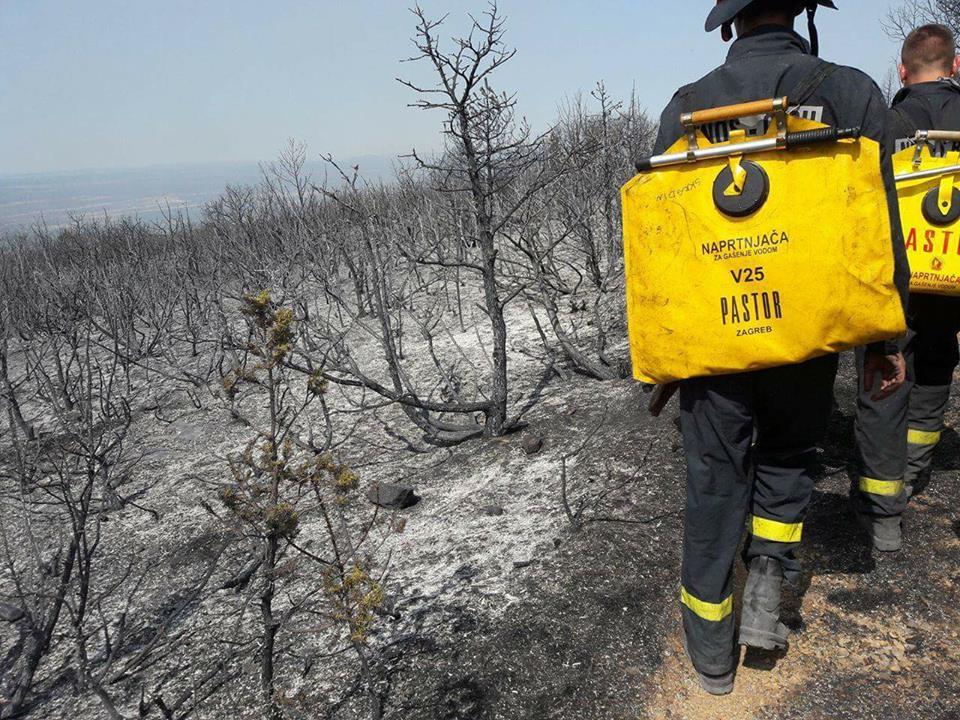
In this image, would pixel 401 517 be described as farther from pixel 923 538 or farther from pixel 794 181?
pixel 794 181

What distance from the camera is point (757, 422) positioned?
184cm

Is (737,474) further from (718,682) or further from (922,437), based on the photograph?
(922,437)

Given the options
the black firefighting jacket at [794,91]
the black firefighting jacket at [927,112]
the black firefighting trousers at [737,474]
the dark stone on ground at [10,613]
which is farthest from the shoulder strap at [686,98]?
the dark stone on ground at [10,613]

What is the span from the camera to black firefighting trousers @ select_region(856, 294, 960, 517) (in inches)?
92.6

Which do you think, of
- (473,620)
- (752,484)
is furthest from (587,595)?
(752,484)

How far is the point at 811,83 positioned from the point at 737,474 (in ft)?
3.24

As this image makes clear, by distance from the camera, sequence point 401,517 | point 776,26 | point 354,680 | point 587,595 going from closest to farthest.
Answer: point 776,26 → point 354,680 → point 587,595 → point 401,517

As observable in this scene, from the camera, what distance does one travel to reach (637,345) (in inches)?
71.4

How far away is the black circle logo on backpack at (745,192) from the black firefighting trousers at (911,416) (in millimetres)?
937

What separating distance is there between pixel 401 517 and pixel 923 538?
8.04ft

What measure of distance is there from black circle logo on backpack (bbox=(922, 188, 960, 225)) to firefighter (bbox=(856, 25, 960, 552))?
143mm

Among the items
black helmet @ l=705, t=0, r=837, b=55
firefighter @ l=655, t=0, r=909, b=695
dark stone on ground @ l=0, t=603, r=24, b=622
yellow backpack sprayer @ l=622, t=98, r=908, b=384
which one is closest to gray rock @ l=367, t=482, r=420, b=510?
dark stone on ground @ l=0, t=603, r=24, b=622

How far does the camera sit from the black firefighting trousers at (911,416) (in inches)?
Result: 92.6

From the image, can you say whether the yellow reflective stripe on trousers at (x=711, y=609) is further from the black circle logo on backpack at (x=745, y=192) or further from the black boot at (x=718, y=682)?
the black circle logo on backpack at (x=745, y=192)
